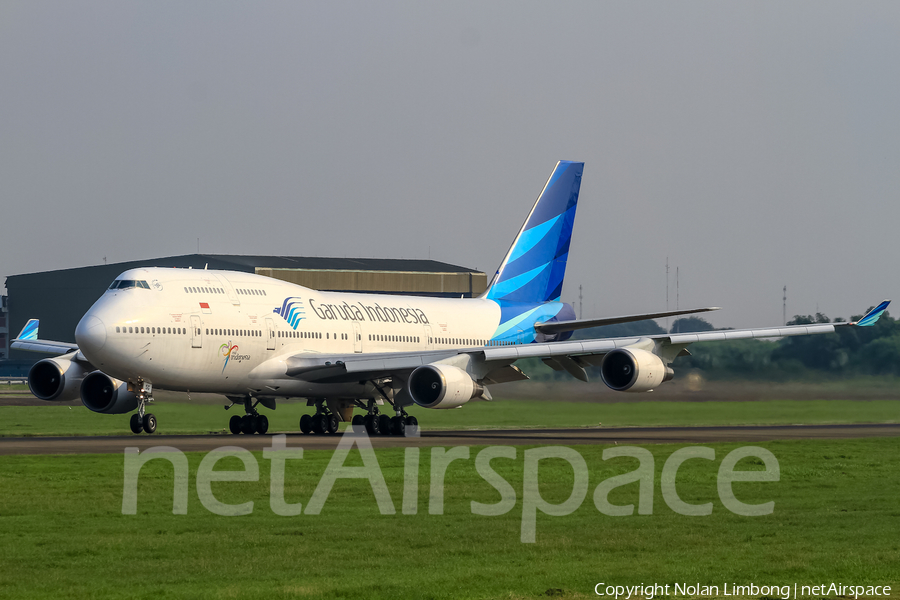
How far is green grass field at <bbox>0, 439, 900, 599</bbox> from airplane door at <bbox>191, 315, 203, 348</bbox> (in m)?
11.2

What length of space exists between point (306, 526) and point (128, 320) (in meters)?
17.3

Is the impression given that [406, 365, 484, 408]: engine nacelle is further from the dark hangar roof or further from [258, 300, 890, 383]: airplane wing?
the dark hangar roof

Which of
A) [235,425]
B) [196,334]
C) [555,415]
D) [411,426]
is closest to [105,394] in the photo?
[235,425]

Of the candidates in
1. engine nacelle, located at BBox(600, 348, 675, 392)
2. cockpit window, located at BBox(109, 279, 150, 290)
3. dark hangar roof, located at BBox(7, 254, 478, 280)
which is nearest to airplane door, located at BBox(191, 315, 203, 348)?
cockpit window, located at BBox(109, 279, 150, 290)

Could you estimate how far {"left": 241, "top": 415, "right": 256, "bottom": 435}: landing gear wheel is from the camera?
35656 millimetres

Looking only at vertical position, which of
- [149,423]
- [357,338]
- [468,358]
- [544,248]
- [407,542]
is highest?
[544,248]

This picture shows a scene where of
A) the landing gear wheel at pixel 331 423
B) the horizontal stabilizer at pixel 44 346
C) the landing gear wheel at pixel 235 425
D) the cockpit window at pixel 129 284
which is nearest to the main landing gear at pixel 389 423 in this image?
the landing gear wheel at pixel 331 423

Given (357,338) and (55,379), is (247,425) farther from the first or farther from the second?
(55,379)

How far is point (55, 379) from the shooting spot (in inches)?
1406

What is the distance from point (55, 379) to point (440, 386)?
11.7 meters

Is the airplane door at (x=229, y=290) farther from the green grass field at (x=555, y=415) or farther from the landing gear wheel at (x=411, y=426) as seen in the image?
the landing gear wheel at (x=411, y=426)

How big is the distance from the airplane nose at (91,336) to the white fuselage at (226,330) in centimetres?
3

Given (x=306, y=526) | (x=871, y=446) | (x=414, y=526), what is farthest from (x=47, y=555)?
(x=871, y=446)

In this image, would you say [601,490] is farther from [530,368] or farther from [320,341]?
[530,368]
